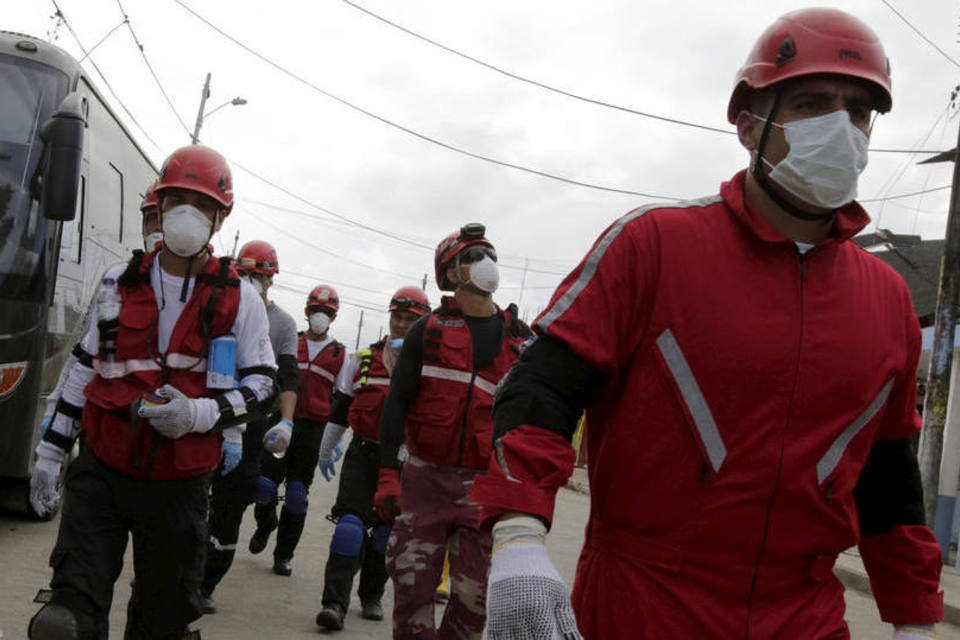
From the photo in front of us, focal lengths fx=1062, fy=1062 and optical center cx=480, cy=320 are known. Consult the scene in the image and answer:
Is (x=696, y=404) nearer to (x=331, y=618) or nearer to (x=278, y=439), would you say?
(x=278, y=439)

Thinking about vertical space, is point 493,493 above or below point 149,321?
below

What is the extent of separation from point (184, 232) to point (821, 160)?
8.55 feet

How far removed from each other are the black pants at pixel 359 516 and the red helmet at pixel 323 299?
2.63m

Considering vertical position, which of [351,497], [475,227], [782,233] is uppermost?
[475,227]

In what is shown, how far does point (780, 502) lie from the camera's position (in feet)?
7.21

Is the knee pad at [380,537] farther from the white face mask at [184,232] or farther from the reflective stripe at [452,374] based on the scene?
the white face mask at [184,232]

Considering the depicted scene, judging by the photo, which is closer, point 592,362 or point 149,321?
point 592,362

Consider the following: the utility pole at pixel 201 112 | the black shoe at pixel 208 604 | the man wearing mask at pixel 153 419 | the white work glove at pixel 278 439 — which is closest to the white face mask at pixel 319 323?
the black shoe at pixel 208 604

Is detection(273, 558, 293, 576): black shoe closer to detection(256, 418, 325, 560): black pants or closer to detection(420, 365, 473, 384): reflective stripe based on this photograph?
detection(256, 418, 325, 560): black pants

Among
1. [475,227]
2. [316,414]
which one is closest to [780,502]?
[475,227]

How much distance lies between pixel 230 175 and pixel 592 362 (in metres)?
2.73

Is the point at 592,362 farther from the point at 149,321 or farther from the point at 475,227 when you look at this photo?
the point at 475,227

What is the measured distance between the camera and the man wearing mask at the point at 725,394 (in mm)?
2139

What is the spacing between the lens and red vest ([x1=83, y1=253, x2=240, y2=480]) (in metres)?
3.83
